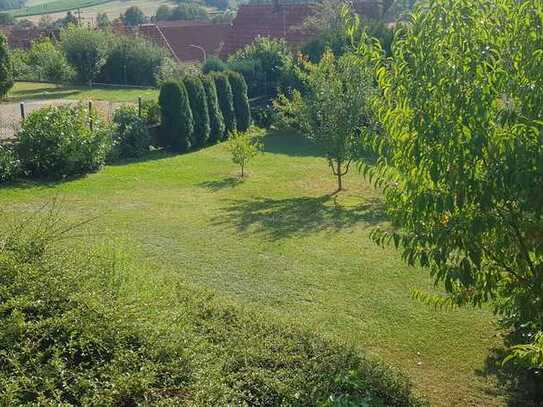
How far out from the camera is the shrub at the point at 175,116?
1670 centimetres

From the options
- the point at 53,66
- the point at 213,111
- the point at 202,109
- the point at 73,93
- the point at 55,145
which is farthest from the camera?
the point at 53,66

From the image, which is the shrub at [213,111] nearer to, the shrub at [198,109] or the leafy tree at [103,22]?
the shrub at [198,109]

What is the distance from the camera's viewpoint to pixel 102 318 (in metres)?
4.23

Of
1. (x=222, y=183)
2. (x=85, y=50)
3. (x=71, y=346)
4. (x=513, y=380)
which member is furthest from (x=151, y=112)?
(x=71, y=346)

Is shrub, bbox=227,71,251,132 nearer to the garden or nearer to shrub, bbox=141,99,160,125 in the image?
shrub, bbox=141,99,160,125

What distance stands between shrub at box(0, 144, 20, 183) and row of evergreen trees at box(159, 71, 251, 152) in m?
5.19

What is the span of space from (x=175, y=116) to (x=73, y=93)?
11.4 m

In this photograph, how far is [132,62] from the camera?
28.7 m

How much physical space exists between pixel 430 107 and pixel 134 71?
26.9 meters

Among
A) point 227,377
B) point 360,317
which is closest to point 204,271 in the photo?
point 360,317

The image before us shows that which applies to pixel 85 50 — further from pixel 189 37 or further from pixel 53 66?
pixel 189 37

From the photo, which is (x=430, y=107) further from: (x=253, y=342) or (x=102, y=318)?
(x=102, y=318)

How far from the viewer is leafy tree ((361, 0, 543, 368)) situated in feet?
11.9

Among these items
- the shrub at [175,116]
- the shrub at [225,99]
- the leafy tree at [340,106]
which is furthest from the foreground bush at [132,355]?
the shrub at [225,99]
